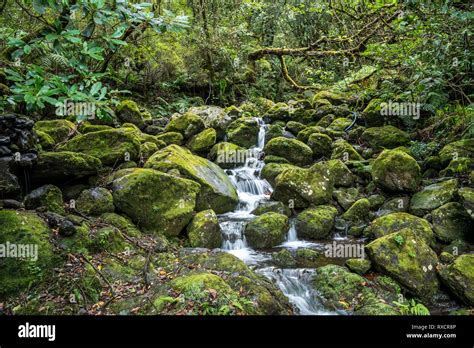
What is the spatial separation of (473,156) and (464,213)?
2.36 metres

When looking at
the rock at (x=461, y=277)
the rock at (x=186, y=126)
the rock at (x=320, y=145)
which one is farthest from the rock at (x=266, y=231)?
the rock at (x=186, y=126)

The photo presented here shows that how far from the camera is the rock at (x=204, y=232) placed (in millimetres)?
6707

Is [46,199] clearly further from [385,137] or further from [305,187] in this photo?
[385,137]

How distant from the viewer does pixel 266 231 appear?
290 inches

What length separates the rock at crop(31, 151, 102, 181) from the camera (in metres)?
6.14

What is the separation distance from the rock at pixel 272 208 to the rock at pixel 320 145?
393 cm

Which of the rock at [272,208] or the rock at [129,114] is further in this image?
the rock at [129,114]

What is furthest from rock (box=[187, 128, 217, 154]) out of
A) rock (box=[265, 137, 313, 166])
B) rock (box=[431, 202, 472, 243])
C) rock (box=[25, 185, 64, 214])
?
rock (box=[431, 202, 472, 243])

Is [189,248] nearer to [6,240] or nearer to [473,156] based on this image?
[6,240]

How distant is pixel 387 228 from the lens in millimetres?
6945

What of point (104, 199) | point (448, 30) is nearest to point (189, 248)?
point (104, 199)

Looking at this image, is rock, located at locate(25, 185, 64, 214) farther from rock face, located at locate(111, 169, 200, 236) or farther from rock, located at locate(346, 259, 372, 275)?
rock, located at locate(346, 259, 372, 275)

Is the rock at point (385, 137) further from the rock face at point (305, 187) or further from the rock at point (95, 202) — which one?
the rock at point (95, 202)

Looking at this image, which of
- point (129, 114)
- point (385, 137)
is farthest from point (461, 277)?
point (129, 114)
